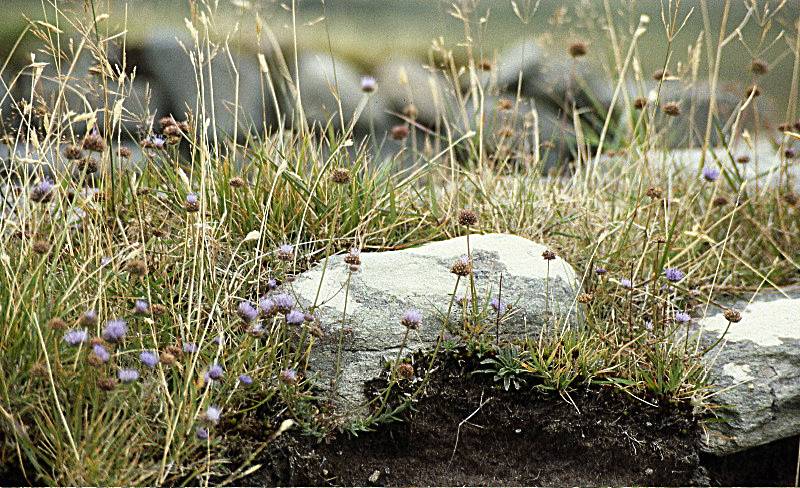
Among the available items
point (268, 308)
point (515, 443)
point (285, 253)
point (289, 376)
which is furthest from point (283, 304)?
point (515, 443)

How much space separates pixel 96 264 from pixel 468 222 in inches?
43.3

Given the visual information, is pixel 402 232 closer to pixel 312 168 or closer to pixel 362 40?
pixel 312 168

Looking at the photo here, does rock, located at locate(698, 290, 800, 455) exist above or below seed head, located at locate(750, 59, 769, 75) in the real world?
below

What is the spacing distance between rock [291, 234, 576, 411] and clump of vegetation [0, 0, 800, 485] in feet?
0.17

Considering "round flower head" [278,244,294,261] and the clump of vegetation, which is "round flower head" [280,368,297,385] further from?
"round flower head" [278,244,294,261]

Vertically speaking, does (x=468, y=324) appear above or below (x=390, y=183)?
below

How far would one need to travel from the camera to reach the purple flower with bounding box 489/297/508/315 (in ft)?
8.46

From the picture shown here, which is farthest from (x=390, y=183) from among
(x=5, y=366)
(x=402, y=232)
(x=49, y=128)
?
(x=5, y=366)

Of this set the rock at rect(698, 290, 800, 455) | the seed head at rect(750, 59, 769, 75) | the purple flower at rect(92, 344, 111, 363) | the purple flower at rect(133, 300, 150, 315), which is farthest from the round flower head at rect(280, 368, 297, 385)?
the seed head at rect(750, 59, 769, 75)

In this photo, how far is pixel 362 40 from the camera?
902 cm

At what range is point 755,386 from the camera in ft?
9.00

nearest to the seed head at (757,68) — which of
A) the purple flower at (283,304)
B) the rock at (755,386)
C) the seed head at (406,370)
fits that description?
the rock at (755,386)

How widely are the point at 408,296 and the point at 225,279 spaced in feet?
1.99

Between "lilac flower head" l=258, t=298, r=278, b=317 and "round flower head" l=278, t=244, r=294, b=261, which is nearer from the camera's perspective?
"lilac flower head" l=258, t=298, r=278, b=317
